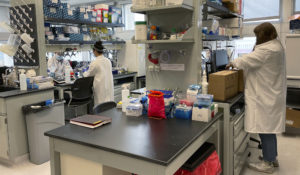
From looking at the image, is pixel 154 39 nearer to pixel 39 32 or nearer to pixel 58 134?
pixel 58 134

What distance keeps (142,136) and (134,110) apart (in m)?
0.47

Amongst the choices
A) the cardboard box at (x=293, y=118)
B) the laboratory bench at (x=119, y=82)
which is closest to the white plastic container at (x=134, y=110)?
the laboratory bench at (x=119, y=82)

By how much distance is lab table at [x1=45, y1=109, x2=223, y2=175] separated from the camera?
133cm

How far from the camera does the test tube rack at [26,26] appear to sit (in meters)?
3.41

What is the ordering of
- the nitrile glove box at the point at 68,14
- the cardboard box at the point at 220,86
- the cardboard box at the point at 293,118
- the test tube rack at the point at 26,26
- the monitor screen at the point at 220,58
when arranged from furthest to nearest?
Answer: the nitrile glove box at the point at 68,14, the cardboard box at the point at 293,118, the test tube rack at the point at 26,26, the monitor screen at the point at 220,58, the cardboard box at the point at 220,86

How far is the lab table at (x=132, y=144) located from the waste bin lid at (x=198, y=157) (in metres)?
0.11

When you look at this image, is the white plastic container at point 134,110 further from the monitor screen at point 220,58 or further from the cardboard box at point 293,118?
the cardboard box at point 293,118

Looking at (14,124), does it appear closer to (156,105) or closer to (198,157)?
(156,105)

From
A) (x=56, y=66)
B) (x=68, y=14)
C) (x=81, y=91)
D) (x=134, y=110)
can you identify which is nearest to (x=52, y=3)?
(x=68, y=14)

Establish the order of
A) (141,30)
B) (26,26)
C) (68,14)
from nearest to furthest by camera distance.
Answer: (141,30) < (26,26) < (68,14)

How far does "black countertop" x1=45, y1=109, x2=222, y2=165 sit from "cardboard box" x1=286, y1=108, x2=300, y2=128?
227 centimetres

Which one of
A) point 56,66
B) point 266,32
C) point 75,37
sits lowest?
point 56,66

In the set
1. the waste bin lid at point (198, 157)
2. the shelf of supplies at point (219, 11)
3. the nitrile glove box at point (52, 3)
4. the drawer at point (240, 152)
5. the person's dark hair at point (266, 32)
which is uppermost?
the nitrile glove box at point (52, 3)

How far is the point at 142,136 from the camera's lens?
161 cm
